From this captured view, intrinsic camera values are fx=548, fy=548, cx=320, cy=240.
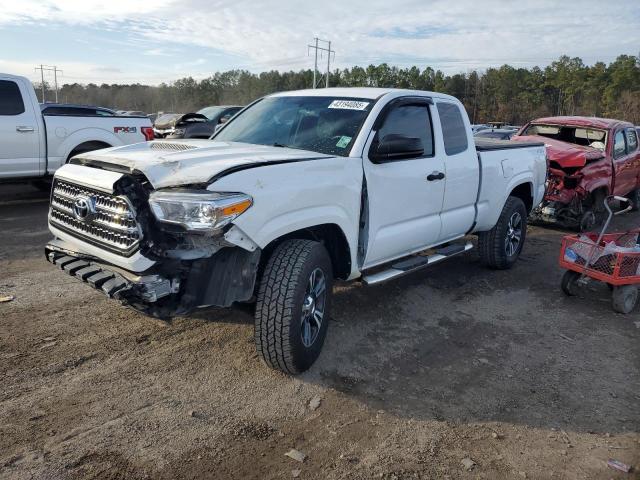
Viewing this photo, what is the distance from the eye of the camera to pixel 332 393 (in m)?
3.69

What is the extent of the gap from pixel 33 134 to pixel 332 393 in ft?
24.5

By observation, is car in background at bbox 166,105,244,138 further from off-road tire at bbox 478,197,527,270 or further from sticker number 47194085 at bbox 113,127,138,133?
off-road tire at bbox 478,197,527,270

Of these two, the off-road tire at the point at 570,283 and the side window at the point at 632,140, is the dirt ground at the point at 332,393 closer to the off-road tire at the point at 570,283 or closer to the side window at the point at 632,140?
the off-road tire at the point at 570,283

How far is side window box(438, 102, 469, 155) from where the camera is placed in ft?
17.8

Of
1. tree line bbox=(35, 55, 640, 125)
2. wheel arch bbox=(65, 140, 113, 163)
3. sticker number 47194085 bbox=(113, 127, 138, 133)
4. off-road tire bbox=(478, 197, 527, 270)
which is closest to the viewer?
off-road tire bbox=(478, 197, 527, 270)

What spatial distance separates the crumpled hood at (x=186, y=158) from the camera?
11.1 feet

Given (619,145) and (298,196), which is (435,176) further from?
(619,145)

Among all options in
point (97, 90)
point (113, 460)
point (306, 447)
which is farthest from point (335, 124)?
point (97, 90)

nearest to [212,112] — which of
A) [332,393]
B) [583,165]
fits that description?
[583,165]

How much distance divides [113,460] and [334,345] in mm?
1953

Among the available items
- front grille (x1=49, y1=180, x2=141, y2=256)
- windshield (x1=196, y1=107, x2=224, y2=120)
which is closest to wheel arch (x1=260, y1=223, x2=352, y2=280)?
front grille (x1=49, y1=180, x2=141, y2=256)

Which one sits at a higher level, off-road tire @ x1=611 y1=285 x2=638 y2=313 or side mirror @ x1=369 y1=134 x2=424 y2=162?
side mirror @ x1=369 y1=134 x2=424 y2=162

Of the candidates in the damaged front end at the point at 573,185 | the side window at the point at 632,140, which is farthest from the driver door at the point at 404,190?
the side window at the point at 632,140

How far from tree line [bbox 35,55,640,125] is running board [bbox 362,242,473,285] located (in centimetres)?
5949
